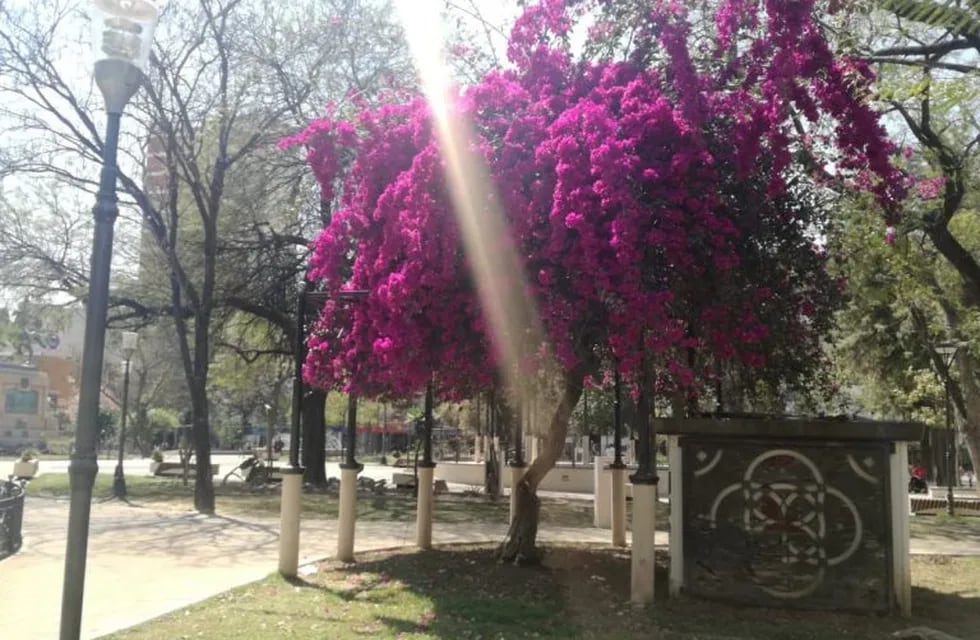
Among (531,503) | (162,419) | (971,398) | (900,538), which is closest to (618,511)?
(531,503)

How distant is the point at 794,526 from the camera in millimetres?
8023

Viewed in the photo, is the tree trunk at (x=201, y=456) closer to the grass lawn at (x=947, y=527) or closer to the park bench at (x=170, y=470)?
the park bench at (x=170, y=470)

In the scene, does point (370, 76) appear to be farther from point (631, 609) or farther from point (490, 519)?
point (631, 609)

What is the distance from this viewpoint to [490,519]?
16.6m

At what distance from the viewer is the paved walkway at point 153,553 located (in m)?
7.68

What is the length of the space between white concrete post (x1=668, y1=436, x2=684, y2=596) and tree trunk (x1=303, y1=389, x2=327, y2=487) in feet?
54.6

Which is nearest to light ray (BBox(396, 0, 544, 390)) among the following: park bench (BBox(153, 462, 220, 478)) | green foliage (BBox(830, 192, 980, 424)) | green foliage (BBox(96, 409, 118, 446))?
→ green foliage (BBox(830, 192, 980, 424))

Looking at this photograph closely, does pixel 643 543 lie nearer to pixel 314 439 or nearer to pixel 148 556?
pixel 148 556

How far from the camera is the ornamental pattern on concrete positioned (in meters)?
7.91

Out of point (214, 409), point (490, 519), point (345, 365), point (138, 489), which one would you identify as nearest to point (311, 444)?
point (138, 489)

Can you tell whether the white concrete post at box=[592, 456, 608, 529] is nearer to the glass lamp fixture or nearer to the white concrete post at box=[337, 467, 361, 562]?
the white concrete post at box=[337, 467, 361, 562]

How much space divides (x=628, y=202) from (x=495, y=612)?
12.8ft

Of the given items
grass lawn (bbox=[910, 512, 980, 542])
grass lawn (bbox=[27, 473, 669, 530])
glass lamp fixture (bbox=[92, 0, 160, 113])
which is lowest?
grass lawn (bbox=[27, 473, 669, 530])

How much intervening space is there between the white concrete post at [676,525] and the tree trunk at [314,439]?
655 inches
